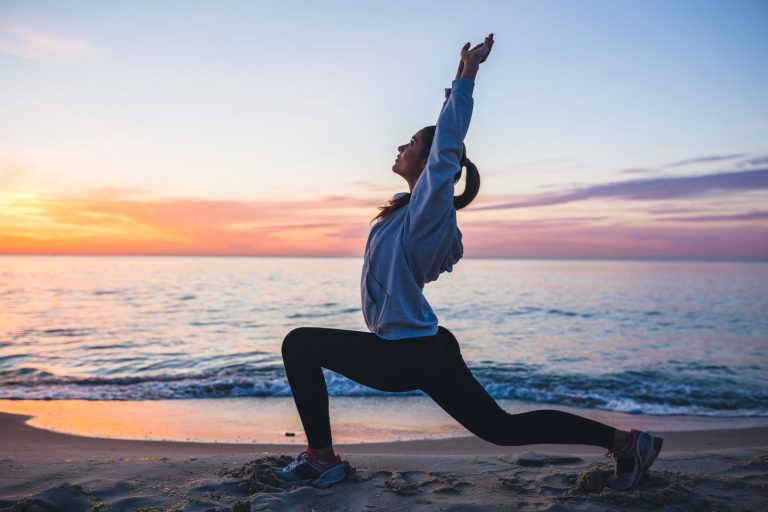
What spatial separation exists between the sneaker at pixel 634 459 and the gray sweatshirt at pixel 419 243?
1417 mm

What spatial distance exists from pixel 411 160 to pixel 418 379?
43.7 inches

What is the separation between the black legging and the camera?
2.77m

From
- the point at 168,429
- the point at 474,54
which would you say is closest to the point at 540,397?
the point at 168,429

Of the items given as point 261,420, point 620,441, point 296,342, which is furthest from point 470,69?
point 261,420

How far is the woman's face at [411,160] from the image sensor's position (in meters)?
2.80

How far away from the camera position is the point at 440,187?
8.00 ft

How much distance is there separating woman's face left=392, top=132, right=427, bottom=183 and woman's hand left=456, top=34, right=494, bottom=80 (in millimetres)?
379

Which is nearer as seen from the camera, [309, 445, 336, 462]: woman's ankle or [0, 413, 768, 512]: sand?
[0, 413, 768, 512]: sand

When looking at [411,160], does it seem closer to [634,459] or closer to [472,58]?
[472,58]

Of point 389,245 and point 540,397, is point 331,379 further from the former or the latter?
point 389,245

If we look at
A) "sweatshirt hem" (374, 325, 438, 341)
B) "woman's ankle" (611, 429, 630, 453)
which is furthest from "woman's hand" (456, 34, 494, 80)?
"woman's ankle" (611, 429, 630, 453)

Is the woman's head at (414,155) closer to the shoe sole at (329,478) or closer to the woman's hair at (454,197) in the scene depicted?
the woman's hair at (454,197)

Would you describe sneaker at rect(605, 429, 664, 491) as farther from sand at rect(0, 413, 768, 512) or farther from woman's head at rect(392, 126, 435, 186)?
woman's head at rect(392, 126, 435, 186)

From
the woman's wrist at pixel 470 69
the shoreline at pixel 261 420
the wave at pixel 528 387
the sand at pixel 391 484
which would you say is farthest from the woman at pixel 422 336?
the wave at pixel 528 387
